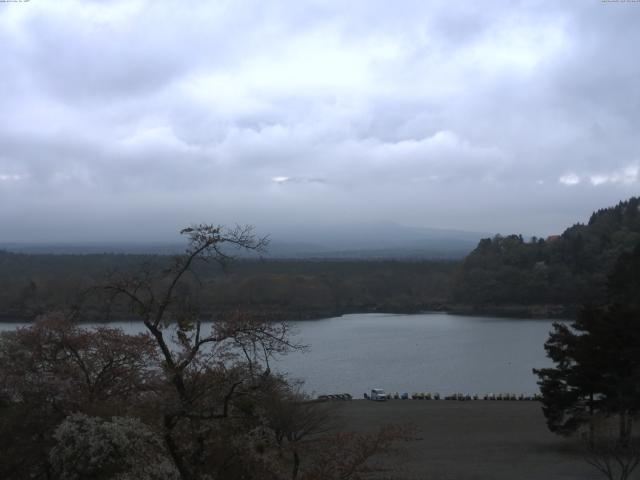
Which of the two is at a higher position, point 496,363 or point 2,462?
point 2,462

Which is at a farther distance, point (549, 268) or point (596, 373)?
point (549, 268)

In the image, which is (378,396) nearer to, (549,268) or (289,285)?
(289,285)

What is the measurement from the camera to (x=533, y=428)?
14.0 m

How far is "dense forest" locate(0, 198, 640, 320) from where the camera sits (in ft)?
145

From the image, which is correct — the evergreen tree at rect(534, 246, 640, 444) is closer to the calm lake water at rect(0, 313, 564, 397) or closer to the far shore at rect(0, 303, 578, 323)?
the calm lake water at rect(0, 313, 564, 397)

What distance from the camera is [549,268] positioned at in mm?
48906

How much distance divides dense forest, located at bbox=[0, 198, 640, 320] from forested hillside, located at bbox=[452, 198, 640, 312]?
0.22ft

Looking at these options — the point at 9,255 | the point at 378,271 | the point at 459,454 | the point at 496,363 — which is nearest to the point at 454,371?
the point at 496,363

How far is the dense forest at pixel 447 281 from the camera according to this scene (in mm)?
44066

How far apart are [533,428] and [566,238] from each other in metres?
40.3

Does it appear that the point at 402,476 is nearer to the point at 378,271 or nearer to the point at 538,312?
the point at 538,312

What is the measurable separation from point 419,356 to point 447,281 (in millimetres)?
29581

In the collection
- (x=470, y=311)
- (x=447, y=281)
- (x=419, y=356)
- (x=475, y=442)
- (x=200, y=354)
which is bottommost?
(x=419, y=356)

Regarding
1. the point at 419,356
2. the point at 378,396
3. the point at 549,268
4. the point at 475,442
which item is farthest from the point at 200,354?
the point at 549,268
